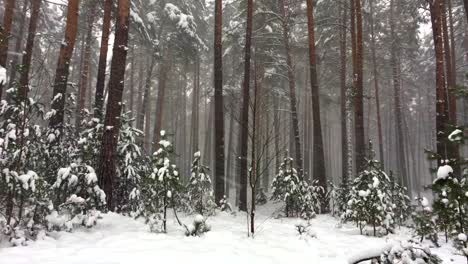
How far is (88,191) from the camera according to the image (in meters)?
6.45

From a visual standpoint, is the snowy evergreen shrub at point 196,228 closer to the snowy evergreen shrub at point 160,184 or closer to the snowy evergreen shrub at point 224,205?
the snowy evergreen shrub at point 160,184

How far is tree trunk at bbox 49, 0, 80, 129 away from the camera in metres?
8.68

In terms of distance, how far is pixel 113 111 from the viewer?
25.5 ft

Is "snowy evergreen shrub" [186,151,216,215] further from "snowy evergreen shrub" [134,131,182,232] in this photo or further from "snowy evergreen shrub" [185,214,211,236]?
"snowy evergreen shrub" [185,214,211,236]

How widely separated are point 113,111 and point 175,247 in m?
3.90

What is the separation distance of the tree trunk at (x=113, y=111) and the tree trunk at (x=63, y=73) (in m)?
1.77

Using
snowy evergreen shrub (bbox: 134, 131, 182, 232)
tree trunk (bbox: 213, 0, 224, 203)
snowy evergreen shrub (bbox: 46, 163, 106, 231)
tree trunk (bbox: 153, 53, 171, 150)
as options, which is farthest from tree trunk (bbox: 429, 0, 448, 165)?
tree trunk (bbox: 153, 53, 171, 150)

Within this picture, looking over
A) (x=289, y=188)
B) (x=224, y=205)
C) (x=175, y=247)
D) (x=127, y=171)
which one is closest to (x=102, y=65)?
(x=127, y=171)

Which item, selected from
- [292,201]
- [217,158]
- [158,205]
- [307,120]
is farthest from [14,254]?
[307,120]

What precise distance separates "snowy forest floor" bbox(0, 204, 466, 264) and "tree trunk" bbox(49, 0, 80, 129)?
3.26m

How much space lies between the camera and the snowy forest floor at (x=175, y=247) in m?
4.36

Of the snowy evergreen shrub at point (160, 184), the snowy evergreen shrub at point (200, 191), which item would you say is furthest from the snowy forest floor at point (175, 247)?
the snowy evergreen shrub at point (200, 191)

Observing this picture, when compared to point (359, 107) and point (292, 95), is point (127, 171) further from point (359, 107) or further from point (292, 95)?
point (292, 95)

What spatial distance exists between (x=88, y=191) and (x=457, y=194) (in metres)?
5.93
